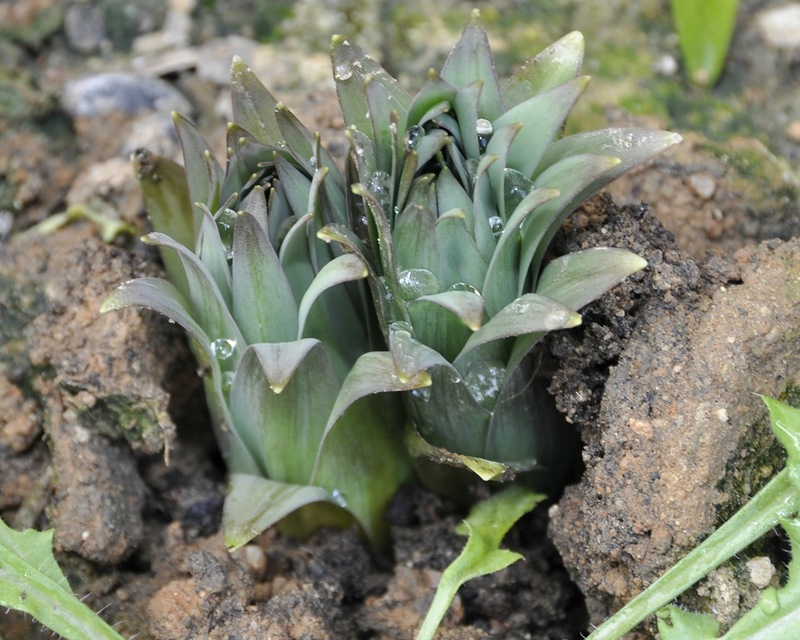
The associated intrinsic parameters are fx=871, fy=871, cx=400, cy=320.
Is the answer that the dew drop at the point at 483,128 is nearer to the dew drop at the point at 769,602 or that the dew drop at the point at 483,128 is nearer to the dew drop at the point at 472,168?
the dew drop at the point at 472,168

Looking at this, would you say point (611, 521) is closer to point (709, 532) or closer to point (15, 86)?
point (709, 532)

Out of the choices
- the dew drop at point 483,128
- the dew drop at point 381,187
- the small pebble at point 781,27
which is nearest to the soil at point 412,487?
the dew drop at point 483,128

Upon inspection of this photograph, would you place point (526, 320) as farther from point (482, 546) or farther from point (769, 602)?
point (769, 602)

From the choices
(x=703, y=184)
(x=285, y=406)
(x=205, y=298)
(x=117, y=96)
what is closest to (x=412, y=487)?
(x=285, y=406)

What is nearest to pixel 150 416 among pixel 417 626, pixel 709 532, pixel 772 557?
pixel 417 626

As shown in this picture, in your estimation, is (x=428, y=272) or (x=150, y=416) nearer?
(x=428, y=272)

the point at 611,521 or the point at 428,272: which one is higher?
the point at 428,272
